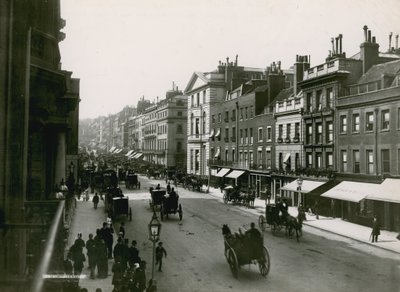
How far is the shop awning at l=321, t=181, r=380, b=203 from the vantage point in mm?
27341

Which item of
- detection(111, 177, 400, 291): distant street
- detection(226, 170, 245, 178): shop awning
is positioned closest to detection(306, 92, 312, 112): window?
detection(226, 170, 245, 178): shop awning

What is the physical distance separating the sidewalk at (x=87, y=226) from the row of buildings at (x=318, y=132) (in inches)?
584

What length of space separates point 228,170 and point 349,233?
28.3 m

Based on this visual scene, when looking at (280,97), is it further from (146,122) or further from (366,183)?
(146,122)

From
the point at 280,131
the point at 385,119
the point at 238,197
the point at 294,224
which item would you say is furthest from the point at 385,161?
the point at 280,131

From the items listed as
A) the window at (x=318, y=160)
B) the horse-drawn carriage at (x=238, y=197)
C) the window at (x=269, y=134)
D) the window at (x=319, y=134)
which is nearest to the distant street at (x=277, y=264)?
the horse-drawn carriage at (x=238, y=197)

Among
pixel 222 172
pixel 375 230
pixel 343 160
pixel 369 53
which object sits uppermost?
pixel 369 53

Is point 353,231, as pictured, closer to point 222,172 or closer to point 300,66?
point 300,66

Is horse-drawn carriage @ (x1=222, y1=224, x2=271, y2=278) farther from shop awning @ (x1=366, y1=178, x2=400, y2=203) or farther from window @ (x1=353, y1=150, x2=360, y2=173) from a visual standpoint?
window @ (x1=353, y1=150, x2=360, y2=173)

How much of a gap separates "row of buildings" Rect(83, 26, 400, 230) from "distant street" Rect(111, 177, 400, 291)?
692 centimetres

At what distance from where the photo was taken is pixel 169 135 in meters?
87.0

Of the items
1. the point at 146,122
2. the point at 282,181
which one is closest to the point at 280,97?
the point at 282,181

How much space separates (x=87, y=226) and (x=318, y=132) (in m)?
20.9

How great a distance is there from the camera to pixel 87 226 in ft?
80.9
